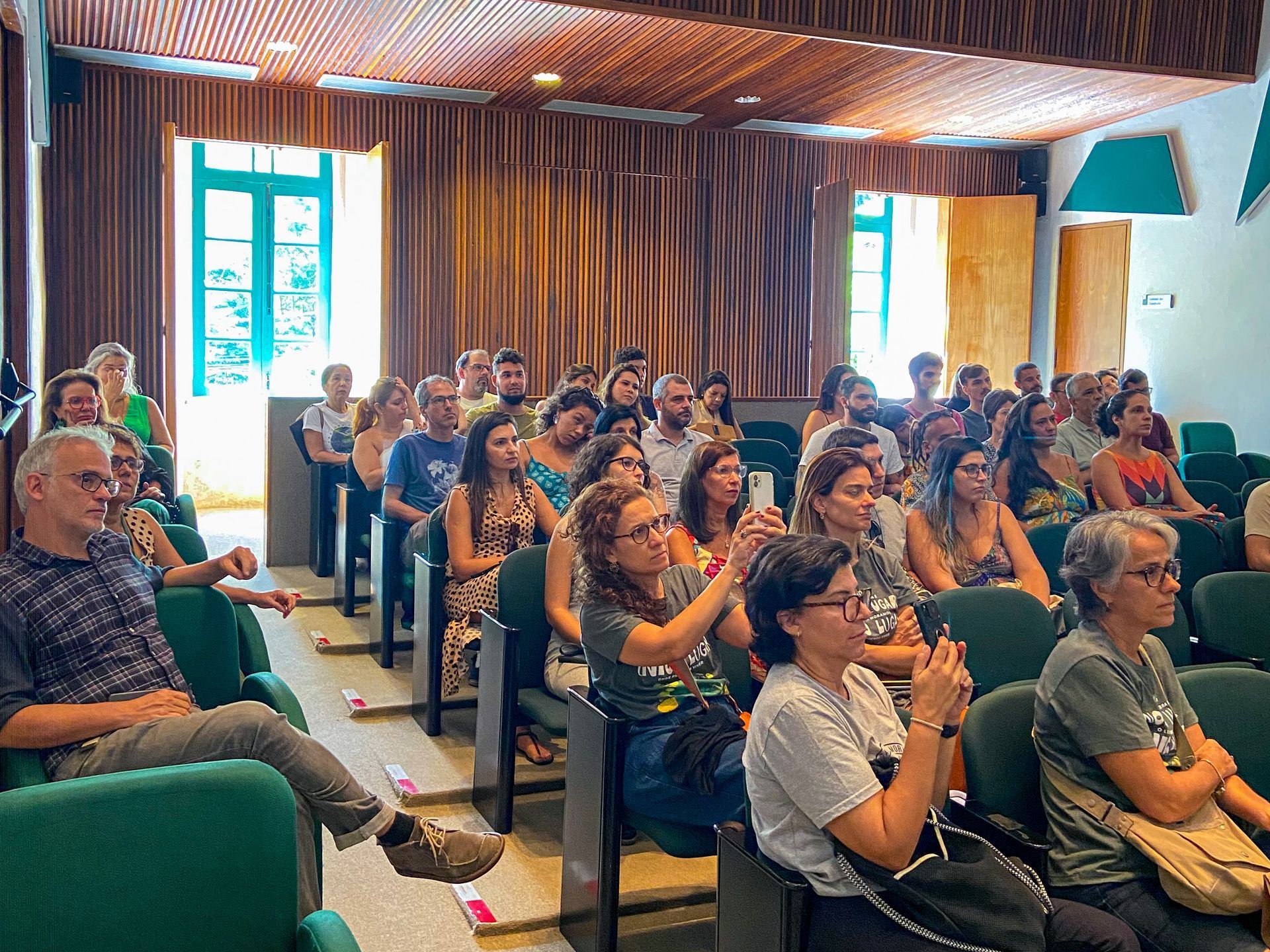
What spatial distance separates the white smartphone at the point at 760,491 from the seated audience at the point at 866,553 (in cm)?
17

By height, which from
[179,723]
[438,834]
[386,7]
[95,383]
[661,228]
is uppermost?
[386,7]

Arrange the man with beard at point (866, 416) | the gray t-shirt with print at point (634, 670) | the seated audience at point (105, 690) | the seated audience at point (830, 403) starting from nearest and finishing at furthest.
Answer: the seated audience at point (105, 690) → the gray t-shirt with print at point (634, 670) → the man with beard at point (866, 416) → the seated audience at point (830, 403)

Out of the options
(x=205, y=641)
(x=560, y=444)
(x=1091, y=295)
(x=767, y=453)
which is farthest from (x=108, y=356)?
(x=1091, y=295)

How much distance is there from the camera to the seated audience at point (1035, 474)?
4.90 meters

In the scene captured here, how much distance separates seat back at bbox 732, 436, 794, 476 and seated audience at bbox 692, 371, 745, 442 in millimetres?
393

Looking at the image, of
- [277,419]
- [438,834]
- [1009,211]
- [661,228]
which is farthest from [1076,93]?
Answer: [438,834]

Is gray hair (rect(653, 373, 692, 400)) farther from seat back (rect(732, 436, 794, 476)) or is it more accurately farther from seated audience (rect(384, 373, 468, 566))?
seat back (rect(732, 436, 794, 476))

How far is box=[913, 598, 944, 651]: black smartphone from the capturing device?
10.1 feet

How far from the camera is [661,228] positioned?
10.2 metres

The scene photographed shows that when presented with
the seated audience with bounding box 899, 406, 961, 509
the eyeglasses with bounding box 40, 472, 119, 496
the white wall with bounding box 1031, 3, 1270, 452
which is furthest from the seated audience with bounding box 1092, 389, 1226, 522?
the eyeglasses with bounding box 40, 472, 119, 496

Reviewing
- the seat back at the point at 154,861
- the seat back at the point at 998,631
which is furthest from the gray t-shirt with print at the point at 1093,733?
the seat back at the point at 154,861

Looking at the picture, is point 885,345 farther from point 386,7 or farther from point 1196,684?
point 1196,684

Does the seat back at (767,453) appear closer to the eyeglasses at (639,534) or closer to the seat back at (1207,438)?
the seat back at (1207,438)

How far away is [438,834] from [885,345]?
11187 mm
